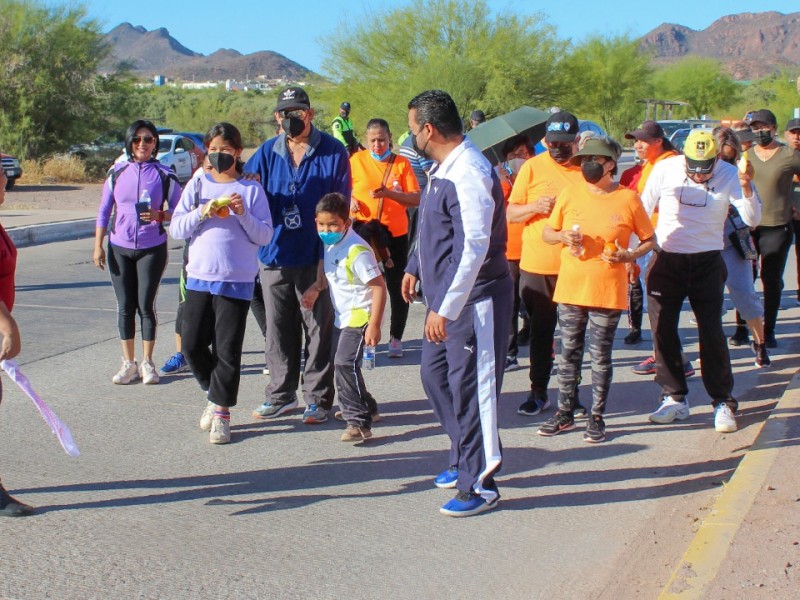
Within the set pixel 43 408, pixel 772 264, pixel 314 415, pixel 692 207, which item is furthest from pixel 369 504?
pixel 772 264

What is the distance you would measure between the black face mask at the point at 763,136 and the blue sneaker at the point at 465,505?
5.50 metres

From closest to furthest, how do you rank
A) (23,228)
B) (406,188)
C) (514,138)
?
(514,138) < (406,188) < (23,228)

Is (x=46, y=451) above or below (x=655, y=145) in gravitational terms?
below

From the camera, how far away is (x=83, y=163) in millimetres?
32562

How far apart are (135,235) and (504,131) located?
2.84 meters

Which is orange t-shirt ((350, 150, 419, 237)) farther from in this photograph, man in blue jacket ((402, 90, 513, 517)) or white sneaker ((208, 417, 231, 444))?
man in blue jacket ((402, 90, 513, 517))

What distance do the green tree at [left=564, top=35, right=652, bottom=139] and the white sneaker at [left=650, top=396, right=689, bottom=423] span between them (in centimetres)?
5130

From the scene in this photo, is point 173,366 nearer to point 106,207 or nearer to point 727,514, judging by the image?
point 106,207

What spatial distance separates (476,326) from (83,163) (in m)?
29.9

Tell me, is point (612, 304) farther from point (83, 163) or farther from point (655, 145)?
point (83, 163)

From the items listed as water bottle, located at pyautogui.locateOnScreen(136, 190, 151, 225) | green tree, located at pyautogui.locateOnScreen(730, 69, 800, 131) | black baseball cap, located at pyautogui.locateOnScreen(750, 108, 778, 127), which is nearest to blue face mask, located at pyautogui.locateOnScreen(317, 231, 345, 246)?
water bottle, located at pyautogui.locateOnScreen(136, 190, 151, 225)

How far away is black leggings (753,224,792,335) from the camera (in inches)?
355

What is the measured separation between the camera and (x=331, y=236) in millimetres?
6215

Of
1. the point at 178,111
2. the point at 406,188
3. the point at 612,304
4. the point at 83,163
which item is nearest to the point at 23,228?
the point at 406,188
